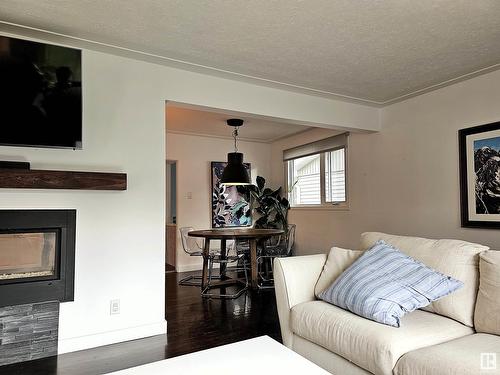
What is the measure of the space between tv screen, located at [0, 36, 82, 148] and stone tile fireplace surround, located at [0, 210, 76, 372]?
549mm

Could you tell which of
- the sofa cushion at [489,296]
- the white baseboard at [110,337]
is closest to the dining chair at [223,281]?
the white baseboard at [110,337]

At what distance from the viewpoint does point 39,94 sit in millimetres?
2363

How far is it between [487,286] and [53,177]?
2.75m

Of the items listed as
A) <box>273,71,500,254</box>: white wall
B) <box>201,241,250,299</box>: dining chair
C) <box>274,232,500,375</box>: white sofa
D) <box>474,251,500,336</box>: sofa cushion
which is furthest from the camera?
<box>201,241,250,299</box>: dining chair

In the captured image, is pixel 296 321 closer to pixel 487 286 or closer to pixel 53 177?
pixel 487 286

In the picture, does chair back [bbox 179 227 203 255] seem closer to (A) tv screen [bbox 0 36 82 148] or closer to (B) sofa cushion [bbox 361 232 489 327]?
(A) tv screen [bbox 0 36 82 148]

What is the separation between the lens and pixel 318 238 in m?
5.42

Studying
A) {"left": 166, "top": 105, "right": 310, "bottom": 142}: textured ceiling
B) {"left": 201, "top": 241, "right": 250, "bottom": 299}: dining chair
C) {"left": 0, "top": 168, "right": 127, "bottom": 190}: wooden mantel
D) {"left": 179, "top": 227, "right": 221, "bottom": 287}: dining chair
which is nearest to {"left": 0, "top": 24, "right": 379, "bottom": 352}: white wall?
{"left": 0, "top": 168, "right": 127, "bottom": 190}: wooden mantel

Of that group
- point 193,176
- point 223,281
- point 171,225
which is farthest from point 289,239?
point 171,225

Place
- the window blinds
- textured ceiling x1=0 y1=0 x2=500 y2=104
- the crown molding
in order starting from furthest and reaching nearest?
the window blinds
the crown molding
textured ceiling x1=0 y1=0 x2=500 y2=104

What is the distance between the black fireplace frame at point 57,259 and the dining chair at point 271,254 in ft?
8.81

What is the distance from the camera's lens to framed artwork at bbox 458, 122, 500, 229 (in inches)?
122

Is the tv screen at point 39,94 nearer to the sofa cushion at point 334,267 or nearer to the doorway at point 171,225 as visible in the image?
the sofa cushion at point 334,267

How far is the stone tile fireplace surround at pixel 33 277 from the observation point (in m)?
2.33
